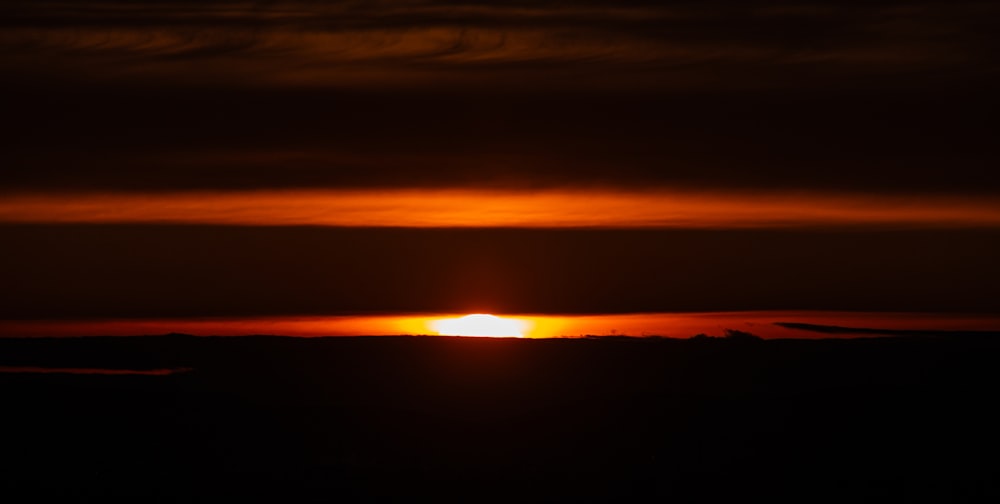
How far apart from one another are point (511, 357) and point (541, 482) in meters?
13.1

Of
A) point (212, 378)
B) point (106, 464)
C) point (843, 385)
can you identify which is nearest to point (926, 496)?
point (843, 385)

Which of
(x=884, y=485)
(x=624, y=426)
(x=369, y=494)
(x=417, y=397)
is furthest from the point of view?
(x=417, y=397)

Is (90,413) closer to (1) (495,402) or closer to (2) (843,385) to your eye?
(1) (495,402)

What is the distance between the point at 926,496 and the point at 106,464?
20086 millimetres

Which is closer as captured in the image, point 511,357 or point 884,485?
point 884,485

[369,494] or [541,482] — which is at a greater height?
[541,482]

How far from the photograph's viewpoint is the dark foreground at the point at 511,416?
41812 mm

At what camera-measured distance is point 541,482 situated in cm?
4144

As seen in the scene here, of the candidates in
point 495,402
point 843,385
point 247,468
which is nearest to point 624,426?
point 495,402

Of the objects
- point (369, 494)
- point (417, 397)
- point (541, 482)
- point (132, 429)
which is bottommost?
point (369, 494)

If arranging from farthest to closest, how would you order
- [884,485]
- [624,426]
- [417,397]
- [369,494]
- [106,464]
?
[417,397] < [624,426] < [106,464] < [884,485] < [369,494]

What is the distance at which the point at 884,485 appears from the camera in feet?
130

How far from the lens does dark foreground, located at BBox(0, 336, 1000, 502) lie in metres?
41.8

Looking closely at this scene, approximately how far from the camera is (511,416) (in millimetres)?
51625
